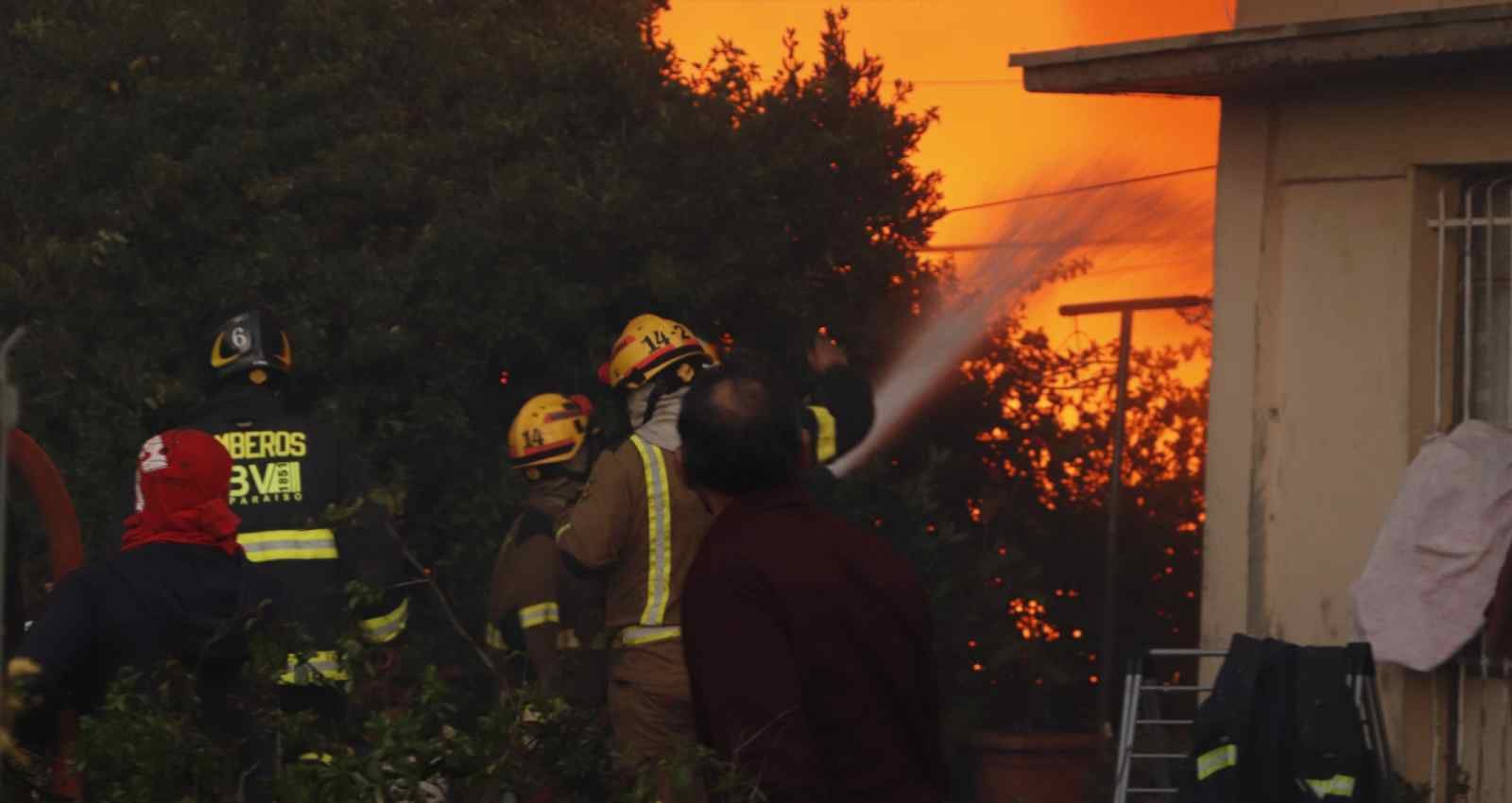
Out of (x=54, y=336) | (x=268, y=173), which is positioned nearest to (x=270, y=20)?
(x=268, y=173)

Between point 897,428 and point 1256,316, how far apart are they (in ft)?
9.06

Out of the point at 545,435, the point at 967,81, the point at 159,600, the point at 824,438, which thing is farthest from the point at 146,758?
the point at 967,81

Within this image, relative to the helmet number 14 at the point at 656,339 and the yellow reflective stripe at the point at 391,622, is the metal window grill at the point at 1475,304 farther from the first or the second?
the yellow reflective stripe at the point at 391,622

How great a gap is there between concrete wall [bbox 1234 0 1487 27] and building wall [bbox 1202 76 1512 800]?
0.91 ft

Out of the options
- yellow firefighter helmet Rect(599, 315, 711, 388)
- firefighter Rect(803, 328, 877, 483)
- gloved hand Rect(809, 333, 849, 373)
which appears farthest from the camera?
gloved hand Rect(809, 333, 849, 373)

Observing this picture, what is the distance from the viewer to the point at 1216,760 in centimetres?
674

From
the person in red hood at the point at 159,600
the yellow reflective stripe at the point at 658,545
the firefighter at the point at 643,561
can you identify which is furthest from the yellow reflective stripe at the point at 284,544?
the person in red hood at the point at 159,600

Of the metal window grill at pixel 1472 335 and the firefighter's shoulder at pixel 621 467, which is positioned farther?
the metal window grill at pixel 1472 335

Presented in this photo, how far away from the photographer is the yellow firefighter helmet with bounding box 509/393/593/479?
29.0ft

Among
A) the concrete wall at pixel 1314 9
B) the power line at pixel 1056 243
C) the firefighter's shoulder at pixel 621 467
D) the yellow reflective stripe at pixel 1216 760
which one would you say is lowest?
the yellow reflective stripe at pixel 1216 760

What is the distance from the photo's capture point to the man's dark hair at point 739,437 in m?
4.11

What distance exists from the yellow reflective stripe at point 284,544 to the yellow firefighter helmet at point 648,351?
982mm

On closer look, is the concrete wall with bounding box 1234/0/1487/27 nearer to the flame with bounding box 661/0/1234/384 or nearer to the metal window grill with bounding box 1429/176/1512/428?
the metal window grill with bounding box 1429/176/1512/428

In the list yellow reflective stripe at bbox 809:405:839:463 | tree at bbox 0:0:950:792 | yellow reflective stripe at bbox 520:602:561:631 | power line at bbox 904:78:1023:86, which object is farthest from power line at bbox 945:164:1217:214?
yellow reflective stripe at bbox 809:405:839:463
